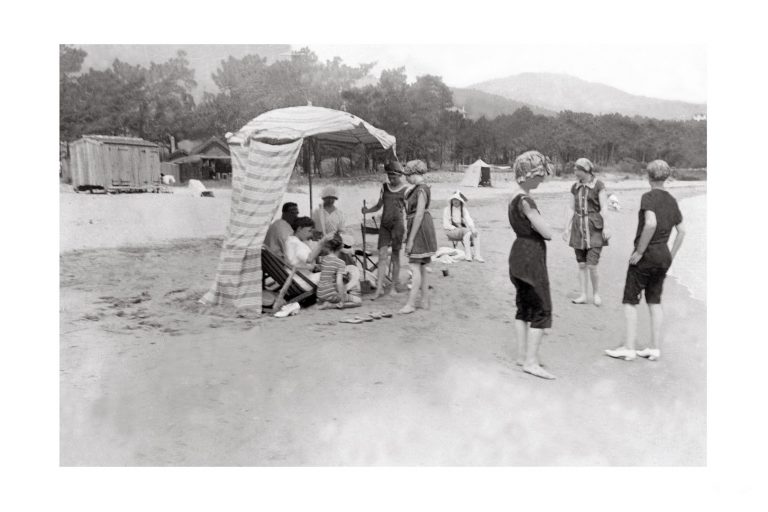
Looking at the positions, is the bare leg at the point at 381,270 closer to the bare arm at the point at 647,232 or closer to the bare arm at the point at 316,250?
the bare arm at the point at 316,250

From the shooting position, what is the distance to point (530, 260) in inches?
169

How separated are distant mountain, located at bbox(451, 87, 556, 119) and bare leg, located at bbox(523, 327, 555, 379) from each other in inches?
75.6

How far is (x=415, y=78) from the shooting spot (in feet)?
17.6

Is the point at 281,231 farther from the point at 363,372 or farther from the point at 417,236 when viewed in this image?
the point at 363,372

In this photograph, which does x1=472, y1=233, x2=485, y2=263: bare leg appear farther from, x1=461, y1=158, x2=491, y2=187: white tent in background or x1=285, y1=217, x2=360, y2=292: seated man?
x1=285, y1=217, x2=360, y2=292: seated man

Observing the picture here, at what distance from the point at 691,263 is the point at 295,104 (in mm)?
3379

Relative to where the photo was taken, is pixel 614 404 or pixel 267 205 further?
pixel 267 205

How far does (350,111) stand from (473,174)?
120 cm

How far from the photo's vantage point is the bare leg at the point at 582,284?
516cm

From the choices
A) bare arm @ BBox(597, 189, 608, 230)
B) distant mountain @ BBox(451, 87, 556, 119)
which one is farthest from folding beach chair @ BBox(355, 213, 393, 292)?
bare arm @ BBox(597, 189, 608, 230)

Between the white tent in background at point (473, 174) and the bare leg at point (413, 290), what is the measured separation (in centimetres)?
80

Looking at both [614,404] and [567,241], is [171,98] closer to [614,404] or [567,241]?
[567,241]

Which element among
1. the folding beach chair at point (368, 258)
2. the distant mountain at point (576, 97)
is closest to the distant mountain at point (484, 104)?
the distant mountain at point (576, 97)

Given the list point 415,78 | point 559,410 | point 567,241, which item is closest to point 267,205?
point 415,78
